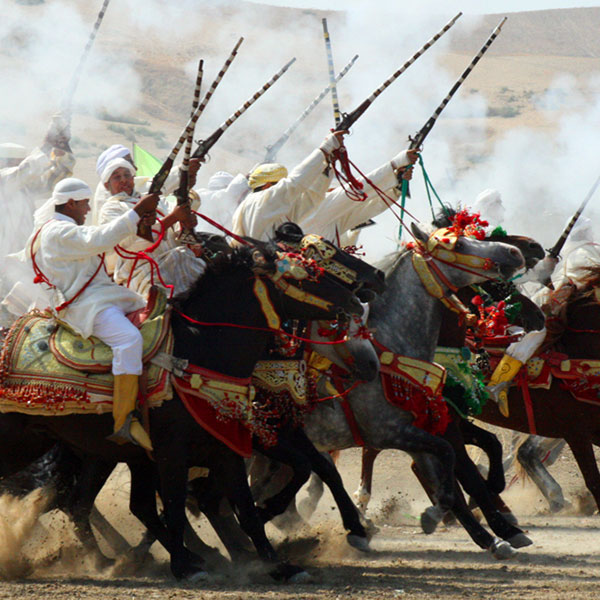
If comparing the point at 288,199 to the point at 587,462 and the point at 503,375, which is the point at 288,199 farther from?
the point at 587,462

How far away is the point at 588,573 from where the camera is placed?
7617mm

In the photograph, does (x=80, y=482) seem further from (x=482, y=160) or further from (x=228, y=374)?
(x=482, y=160)

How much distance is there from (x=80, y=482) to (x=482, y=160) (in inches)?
1376

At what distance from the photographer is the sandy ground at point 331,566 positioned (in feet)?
22.0

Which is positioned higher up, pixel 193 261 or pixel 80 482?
pixel 193 261

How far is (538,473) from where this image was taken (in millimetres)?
10742

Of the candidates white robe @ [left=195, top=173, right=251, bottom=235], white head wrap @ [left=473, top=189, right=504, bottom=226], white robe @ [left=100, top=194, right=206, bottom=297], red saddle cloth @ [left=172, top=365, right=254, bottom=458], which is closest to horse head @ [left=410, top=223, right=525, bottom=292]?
white robe @ [left=100, top=194, right=206, bottom=297]

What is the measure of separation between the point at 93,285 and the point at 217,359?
91 cm

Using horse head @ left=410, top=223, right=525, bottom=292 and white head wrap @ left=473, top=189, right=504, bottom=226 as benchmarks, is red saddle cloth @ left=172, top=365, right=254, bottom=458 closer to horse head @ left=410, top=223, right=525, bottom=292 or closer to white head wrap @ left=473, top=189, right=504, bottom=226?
horse head @ left=410, top=223, right=525, bottom=292

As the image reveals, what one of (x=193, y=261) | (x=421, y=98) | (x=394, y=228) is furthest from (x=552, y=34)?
(x=193, y=261)

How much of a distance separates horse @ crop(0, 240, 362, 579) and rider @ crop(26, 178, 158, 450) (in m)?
0.22

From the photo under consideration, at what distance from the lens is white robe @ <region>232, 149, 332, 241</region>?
8695mm

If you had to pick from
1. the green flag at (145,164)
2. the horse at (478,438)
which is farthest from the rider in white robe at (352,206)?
the green flag at (145,164)

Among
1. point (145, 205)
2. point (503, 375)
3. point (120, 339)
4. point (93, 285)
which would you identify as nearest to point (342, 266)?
point (145, 205)
